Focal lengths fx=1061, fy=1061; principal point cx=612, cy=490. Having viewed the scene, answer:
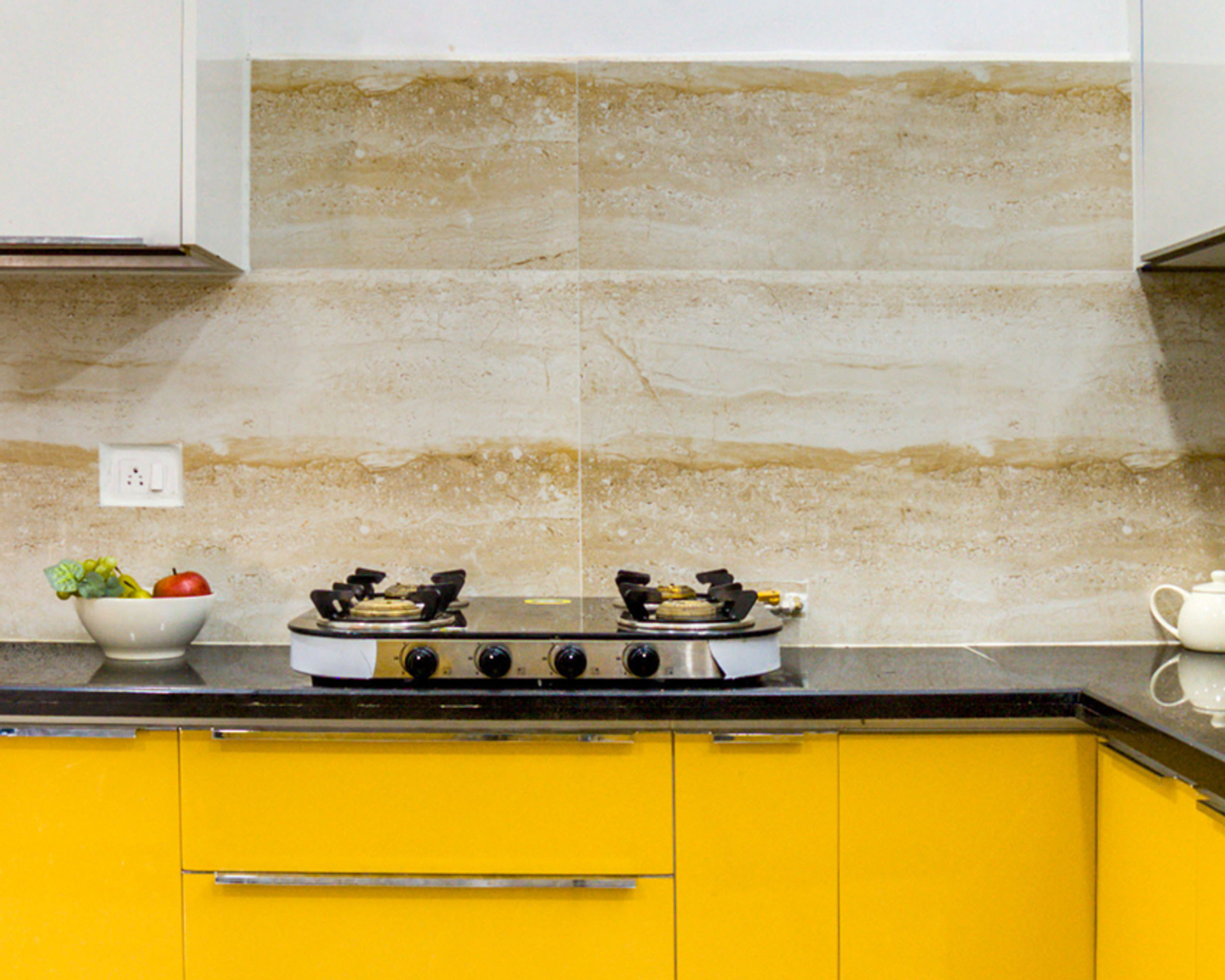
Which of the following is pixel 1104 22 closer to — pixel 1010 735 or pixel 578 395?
pixel 578 395

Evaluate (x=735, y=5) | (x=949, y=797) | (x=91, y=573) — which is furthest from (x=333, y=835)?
(x=735, y=5)

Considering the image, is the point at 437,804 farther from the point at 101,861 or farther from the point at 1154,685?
the point at 1154,685

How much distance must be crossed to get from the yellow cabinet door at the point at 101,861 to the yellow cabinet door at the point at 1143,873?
137 centimetres

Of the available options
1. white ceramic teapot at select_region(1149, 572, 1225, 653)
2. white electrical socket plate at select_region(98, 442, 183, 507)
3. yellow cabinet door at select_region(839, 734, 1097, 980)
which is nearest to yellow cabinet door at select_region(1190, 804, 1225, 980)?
yellow cabinet door at select_region(839, 734, 1097, 980)

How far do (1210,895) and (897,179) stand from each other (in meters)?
1.38

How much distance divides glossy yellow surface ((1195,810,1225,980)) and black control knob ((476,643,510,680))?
935mm

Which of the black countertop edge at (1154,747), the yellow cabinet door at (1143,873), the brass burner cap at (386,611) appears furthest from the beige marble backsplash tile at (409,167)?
the yellow cabinet door at (1143,873)

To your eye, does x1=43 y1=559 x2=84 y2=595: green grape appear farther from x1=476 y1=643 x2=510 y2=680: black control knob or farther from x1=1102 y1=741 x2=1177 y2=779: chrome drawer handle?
x1=1102 y1=741 x2=1177 y2=779: chrome drawer handle

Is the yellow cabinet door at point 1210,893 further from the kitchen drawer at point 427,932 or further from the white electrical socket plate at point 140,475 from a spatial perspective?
the white electrical socket plate at point 140,475

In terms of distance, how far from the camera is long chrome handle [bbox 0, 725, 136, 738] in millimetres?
1600

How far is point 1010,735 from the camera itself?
62.1 inches

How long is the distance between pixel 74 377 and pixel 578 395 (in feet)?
3.31

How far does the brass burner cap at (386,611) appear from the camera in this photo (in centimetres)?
166

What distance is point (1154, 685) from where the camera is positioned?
5.44 ft
